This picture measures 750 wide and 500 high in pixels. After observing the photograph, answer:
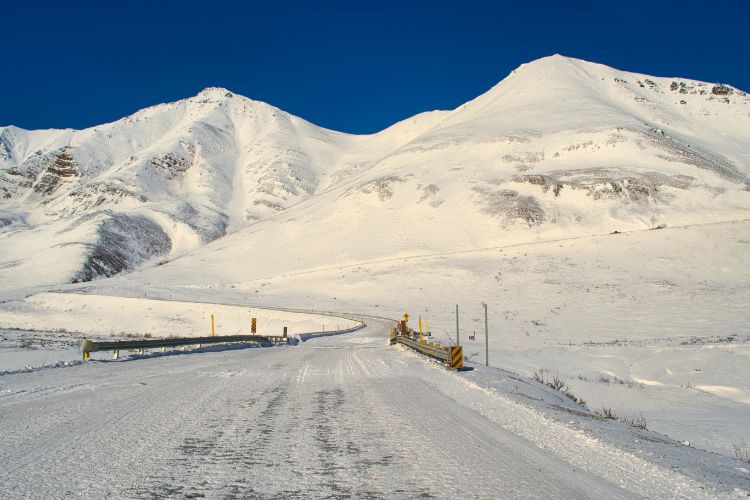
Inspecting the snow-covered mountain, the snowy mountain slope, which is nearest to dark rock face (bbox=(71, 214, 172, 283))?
the snow-covered mountain

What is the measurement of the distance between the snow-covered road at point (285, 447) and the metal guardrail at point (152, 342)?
526 centimetres

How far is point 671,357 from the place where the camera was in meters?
20.5

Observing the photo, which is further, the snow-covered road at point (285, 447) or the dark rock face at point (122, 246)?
the dark rock face at point (122, 246)

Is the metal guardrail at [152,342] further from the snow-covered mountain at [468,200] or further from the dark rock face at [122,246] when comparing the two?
the dark rock face at [122,246]

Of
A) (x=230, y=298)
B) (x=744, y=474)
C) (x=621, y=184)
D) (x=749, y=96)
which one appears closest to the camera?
(x=744, y=474)

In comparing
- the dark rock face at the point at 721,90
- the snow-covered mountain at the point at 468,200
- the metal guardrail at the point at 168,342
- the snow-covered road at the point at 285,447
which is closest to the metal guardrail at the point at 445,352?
the snow-covered road at the point at 285,447

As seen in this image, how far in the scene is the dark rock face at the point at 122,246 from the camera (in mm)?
116062

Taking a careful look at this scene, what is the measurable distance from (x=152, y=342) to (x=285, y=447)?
14465mm

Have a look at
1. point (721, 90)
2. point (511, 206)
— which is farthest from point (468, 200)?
point (721, 90)

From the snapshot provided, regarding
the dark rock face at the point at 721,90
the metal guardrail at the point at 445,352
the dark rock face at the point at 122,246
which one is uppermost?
the dark rock face at the point at 721,90

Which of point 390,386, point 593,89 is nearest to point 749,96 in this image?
point 593,89

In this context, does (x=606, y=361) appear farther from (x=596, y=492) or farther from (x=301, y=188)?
(x=301, y=188)

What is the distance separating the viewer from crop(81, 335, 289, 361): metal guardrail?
579 inches

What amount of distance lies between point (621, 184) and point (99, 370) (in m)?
98.4
